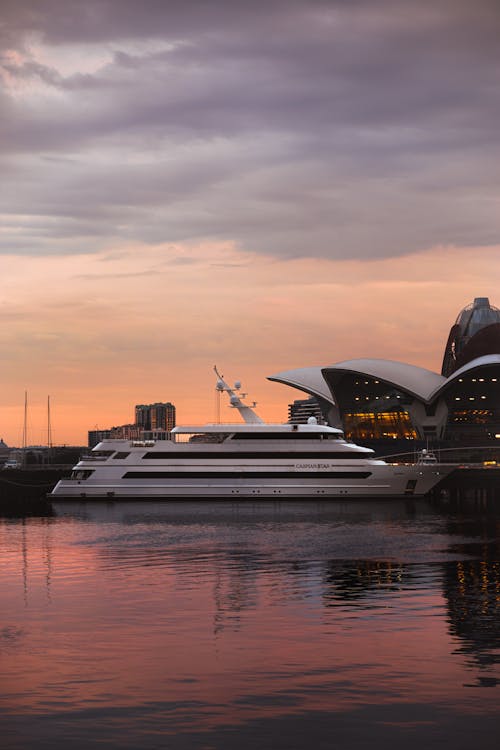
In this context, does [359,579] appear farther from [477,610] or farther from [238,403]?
[238,403]

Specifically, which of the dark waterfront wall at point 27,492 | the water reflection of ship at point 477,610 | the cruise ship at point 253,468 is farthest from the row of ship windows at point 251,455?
the water reflection of ship at point 477,610

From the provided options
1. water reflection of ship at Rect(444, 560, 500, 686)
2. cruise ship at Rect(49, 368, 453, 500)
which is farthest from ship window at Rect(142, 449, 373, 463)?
water reflection of ship at Rect(444, 560, 500, 686)

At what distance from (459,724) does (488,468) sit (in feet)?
367

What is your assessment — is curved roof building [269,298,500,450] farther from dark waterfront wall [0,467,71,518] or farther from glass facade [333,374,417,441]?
dark waterfront wall [0,467,71,518]

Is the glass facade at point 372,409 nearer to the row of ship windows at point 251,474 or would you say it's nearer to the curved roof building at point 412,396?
the curved roof building at point 412,396

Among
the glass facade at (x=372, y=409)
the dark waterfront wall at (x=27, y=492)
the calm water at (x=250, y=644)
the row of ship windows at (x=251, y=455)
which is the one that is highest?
the glass facade at (x=372, y=409)

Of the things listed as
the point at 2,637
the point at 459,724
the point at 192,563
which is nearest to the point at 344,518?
the point at 192,563

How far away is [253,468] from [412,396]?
87788mm

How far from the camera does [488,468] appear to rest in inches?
5123

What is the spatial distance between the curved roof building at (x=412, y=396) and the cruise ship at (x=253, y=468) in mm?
76365

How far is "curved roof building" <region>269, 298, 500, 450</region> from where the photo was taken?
578 ft

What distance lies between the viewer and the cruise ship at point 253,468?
95.0m

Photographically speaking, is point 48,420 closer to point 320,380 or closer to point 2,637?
point 320,380

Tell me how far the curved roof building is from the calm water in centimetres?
11778
